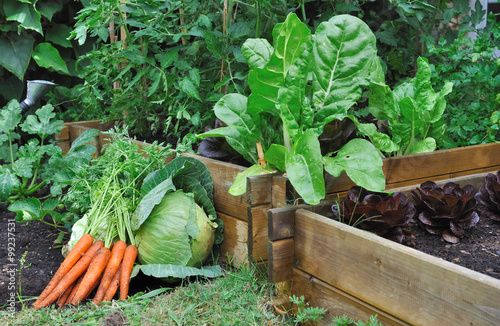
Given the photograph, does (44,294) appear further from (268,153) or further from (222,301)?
(268,153)

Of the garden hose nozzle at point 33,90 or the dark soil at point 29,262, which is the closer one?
the dark soil at point 29,262

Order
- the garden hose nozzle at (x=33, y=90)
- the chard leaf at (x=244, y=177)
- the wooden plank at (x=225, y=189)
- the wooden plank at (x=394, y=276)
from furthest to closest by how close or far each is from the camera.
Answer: the garden hose nozzle at (x=33, y=90), the wooden plank at (x=225, y=189), the chard leaf at (x=244, y=177), the wooden plank at (x=394, y=276)

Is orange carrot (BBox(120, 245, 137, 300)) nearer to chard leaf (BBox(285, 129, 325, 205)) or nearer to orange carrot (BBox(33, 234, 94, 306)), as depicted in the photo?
orange carrot (BBox(33, 234, 94, 306))

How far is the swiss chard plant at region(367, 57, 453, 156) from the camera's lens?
2.08 meters

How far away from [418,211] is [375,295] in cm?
50

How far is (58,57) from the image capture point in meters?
3.94

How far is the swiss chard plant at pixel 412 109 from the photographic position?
208 centimetres

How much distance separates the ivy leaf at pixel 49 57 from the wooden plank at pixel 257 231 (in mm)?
2745

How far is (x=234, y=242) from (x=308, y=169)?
720 millimetres

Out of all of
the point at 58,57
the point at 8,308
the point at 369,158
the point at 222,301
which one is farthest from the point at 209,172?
the point at 58,57

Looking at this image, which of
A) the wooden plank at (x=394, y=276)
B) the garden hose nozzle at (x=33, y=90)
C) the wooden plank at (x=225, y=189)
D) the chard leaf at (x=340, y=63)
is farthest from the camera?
the garden hose nozzle at (x=33, y=90)

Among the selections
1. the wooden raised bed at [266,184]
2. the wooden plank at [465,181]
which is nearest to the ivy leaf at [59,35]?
the wooden raised bed at [266,184]

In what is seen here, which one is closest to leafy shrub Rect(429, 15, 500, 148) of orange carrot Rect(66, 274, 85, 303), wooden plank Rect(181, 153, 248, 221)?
wooden plank Rect(181, 153, 248, 221)

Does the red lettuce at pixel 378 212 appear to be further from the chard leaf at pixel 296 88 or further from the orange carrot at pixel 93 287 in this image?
the orange carrot at pixel 93 287
